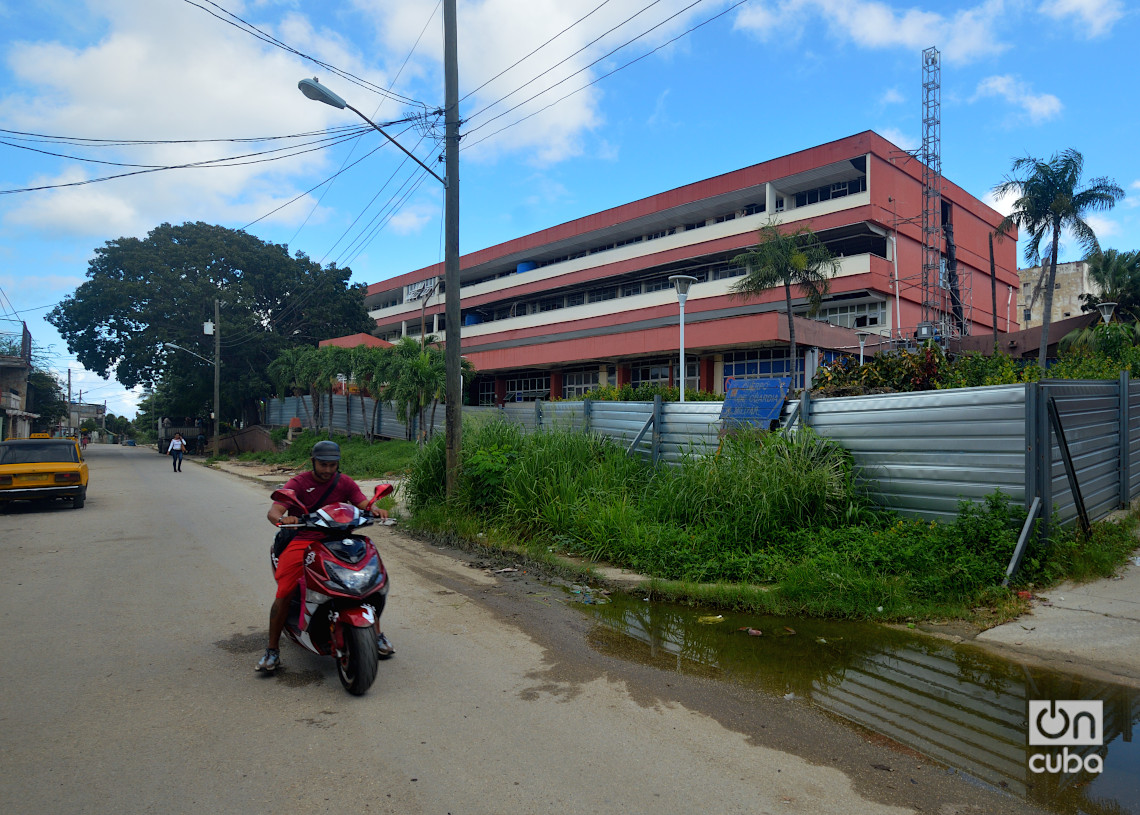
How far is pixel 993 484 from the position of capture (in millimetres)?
7020

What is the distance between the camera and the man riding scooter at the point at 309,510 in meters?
4.74

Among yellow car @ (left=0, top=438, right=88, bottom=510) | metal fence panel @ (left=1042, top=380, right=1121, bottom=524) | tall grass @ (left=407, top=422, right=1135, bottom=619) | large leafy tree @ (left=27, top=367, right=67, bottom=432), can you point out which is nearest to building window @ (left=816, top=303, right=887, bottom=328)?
metal fence panel @ (left=1042, top=380, right=1121, bottom=524)

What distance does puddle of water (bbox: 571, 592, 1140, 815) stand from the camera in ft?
11.3

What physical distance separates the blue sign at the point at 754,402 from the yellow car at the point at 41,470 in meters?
13.3

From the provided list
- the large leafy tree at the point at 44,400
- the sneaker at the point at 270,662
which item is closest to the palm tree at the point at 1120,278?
the sneaker at the point at 270,662

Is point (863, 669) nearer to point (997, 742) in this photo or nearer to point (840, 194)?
point (997, 742)

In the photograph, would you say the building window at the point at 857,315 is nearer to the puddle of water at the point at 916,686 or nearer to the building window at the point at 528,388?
the building window at the point at 528,388

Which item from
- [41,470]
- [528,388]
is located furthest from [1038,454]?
[528,388]

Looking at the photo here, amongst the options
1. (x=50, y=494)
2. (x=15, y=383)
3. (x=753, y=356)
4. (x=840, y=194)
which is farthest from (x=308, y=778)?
(x=15, y=383)

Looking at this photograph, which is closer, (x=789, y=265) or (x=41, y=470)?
(x=41, y=470)

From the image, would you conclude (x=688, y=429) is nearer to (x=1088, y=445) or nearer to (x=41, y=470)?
(x=1088, y=445)

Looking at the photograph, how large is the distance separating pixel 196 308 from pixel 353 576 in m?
43.8

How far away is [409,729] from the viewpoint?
3.90m

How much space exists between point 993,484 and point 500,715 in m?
5.72
